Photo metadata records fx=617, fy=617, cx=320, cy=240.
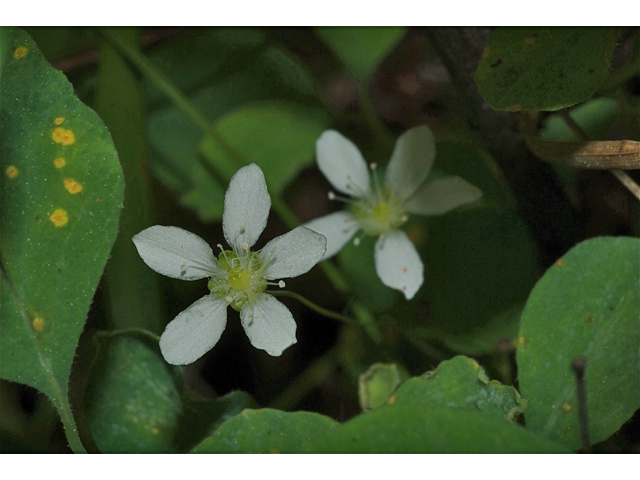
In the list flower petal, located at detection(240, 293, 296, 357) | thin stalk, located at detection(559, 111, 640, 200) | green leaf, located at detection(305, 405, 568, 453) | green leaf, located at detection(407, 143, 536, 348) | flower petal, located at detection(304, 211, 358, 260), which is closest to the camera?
green leaf, located at detection(305, 405, 568, 453)

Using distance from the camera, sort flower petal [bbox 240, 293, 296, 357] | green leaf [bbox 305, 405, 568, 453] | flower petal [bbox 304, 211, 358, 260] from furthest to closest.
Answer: flower petal [bbox 304, 211, 358, 260]
flower petal [bbox 240, 293, 296, 357]
green leaf [bbox 305, 405, 568, 453]

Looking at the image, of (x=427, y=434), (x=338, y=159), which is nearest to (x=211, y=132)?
(x=338, y=159)

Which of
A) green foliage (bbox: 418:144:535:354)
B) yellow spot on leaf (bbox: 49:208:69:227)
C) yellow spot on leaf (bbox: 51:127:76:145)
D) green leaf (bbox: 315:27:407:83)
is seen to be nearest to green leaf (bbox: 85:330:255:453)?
yellow spot on leaf (bbox: 49:208:69:227)

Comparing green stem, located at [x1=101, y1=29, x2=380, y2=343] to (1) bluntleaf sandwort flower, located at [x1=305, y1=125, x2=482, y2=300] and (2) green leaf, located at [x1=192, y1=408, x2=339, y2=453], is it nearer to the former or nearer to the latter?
(1) bluntleaf sandwort flower, located at [x1=305, y1=125, x2=482, y2=300]

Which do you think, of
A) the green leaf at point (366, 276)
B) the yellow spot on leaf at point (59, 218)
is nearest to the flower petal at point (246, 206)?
the yellow spot on leaf at point (59, 218)

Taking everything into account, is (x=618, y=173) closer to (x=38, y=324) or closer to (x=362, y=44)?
(x=362, y=44)

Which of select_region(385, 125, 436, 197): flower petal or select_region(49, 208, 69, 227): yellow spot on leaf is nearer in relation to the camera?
select_region(49, 208, 69, 227): yellow spot on leaf

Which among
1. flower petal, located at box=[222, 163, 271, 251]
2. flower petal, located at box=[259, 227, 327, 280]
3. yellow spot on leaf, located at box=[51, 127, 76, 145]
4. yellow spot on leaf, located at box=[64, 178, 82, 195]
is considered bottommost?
flower petal, located at box=[259, 227, 327, 280]
